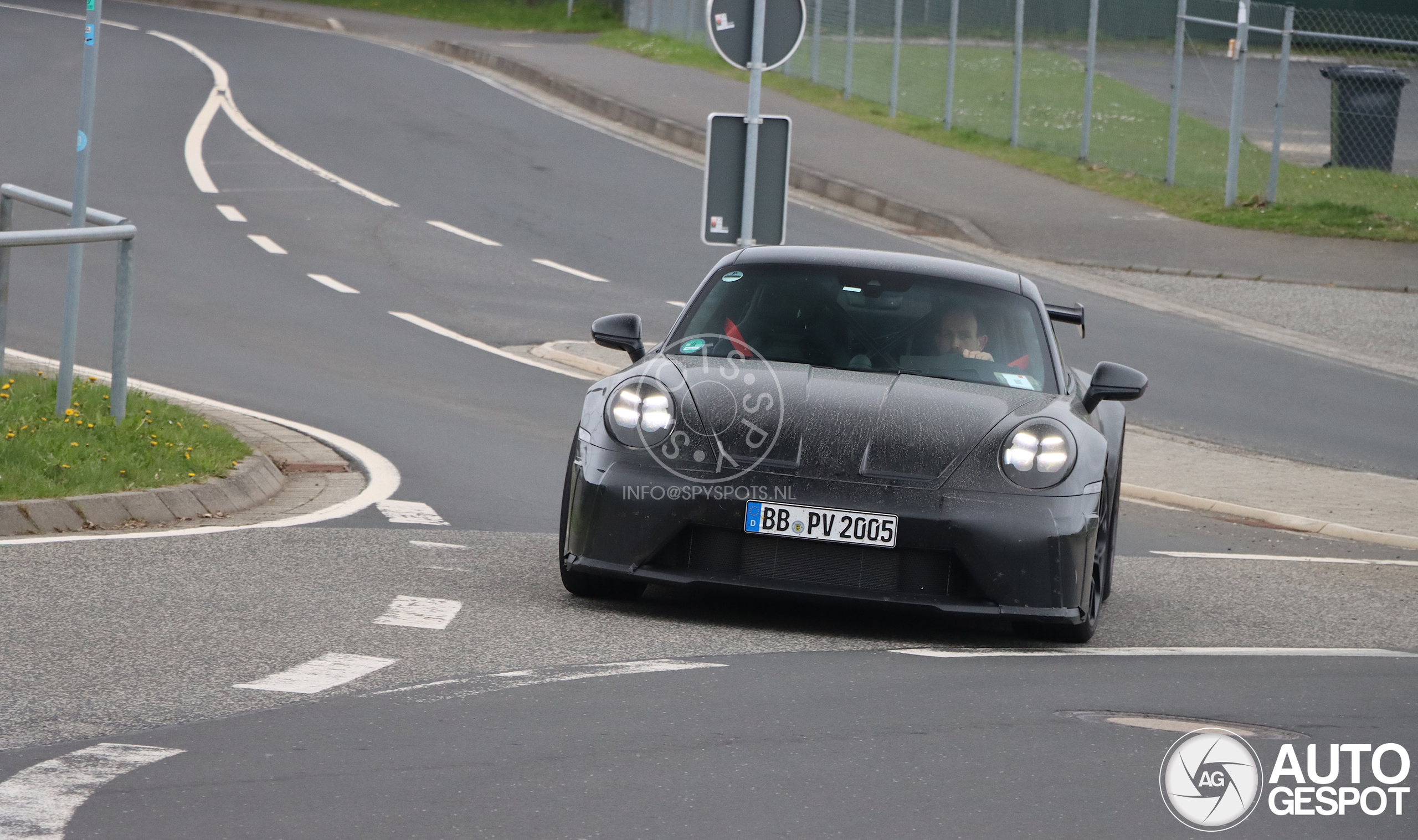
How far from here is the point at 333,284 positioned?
17.4 m

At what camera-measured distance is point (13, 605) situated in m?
6.54

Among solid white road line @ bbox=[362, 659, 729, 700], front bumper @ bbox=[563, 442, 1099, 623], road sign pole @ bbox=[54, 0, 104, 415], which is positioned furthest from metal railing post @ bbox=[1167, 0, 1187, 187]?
solid white road line @ bbox=[362, 659, 729, 700]

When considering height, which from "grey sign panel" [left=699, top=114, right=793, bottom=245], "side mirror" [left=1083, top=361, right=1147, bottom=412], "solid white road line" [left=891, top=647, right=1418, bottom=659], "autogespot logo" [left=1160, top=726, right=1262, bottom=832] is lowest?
"solid white road line" [left=891, top=647, right=1418, bottom=659]

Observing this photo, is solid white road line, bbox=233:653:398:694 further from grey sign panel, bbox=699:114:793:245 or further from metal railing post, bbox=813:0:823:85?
metal railing post, bbox=813:0:823:85

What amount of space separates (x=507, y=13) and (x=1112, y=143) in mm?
26672

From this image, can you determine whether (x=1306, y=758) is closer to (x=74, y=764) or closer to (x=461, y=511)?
(x=74, y=764)

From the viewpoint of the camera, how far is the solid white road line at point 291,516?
8047mm

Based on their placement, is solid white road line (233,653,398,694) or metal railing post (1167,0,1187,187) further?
metal railing post (1167,0,1187,187)

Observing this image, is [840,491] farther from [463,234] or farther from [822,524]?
[463,234]

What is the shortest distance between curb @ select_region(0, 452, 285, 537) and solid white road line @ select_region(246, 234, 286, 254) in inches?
373

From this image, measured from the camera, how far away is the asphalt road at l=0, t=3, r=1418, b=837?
14.9 feet

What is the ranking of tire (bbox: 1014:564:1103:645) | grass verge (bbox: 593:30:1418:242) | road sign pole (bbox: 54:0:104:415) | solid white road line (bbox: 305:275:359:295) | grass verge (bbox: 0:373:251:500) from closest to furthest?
tire (bbox: 1014:564:1103:645), grass verge (bbox: 0:373:251:500), road sign pole (bbox: 54:0:104:415), solid white road line (bbox: 305:275:359:295), grass verge (bbox: 593:30:1418:242)

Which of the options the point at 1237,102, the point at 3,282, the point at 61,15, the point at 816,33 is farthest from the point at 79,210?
the point at 61,15

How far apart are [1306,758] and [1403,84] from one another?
2459cm
